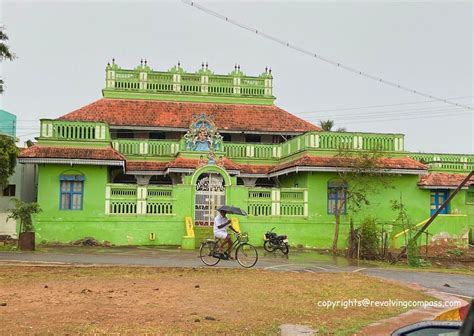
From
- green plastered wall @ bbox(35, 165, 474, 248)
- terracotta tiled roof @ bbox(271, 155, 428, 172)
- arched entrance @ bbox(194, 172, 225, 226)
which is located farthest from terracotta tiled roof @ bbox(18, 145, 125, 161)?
terracotta tiled roof @ bbox(271, 155, 428, 172)

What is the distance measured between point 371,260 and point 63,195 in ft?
41.8

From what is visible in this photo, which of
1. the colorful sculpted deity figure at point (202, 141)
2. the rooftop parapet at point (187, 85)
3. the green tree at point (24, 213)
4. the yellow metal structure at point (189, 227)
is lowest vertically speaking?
the yellow metal structure at point (189, 227)

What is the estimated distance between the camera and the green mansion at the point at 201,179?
23.0m

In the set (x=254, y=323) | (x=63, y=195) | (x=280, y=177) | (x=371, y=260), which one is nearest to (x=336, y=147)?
(x=280, y=177)

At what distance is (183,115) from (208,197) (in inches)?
275

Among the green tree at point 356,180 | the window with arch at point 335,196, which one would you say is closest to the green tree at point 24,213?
the green tree at point 356,180

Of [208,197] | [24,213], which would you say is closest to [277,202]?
[208,197]

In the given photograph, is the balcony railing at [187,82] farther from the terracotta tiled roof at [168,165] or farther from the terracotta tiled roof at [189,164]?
the terracotta tiled roof at [189,164]

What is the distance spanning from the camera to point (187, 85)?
31391mm

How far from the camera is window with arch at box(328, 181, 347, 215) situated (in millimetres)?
24406

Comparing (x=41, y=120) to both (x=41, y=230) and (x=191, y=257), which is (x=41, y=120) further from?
(x=191, y=257)

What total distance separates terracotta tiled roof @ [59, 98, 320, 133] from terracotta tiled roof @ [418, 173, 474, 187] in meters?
6.76

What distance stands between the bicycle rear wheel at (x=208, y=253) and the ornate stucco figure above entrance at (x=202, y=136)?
11.3m

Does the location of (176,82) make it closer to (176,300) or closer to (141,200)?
(141,200)
